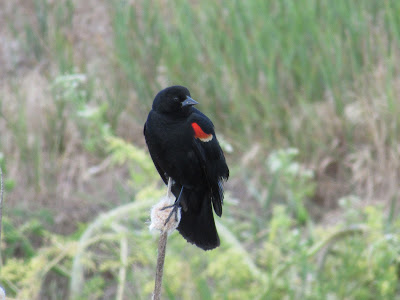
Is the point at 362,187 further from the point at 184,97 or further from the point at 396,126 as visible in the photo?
the point at 184,97

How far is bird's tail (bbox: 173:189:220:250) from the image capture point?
4.90 feet

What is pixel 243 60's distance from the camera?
3.85 metres

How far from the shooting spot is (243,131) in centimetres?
382

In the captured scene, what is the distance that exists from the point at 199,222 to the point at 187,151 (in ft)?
0.68

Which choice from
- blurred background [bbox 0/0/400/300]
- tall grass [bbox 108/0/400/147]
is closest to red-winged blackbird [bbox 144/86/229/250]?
blurred background [bbox 0/0/400/300]

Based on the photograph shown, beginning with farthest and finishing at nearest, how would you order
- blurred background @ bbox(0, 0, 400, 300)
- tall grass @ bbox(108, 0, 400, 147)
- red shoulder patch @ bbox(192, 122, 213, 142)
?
tall grass @ bbox(108, 0, 400, 147) → blurred background @ bbox(0, 0, 400, 300) → red shoulder patch @ bbox(192, 122, 213, 142)

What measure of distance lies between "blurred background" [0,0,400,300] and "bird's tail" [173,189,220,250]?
1.01 meters

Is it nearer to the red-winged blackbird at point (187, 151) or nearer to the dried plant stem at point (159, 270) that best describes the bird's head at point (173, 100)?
Result: the red-winged blackbird at point (187, 151)

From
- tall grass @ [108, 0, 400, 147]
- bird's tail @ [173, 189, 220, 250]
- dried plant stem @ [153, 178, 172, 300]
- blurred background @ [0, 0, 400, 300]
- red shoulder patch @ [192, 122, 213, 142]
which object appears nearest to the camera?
dried plant stem @ [153, 178, 172, 300]

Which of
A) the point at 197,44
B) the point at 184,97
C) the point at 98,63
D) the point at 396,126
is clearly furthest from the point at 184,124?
the point at 98,63

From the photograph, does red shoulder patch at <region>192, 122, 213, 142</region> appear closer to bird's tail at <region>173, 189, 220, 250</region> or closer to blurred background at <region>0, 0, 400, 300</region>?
bird's tail at <region>173, 189, 220, 250</region>

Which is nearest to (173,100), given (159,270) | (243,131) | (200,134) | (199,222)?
(200,134)

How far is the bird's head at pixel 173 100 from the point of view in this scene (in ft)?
5.03

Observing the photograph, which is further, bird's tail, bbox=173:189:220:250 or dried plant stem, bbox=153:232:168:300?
bird's tail, bbox=173:189:220:250
